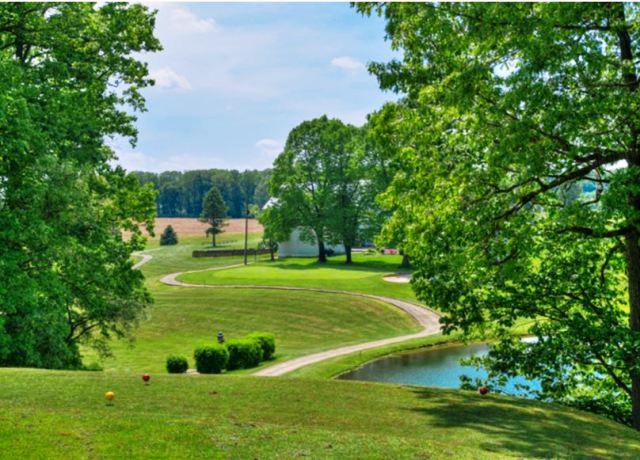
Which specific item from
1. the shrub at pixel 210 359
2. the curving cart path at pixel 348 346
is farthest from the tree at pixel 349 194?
the shrub at pixel 210 359

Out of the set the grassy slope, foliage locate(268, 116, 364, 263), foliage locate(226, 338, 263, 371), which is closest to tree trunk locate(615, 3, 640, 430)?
foliage locate(226, 338, 263, 371)

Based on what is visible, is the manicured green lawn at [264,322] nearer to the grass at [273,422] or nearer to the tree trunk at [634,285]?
the grass at [273,422]

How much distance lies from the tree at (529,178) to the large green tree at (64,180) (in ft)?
34.5

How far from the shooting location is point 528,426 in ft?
37.7

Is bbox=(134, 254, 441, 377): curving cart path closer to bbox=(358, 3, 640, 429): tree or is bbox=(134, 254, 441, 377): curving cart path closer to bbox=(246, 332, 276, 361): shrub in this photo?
bbox=(246, 332, 276, 361): shrub

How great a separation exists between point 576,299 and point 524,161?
5.34 m

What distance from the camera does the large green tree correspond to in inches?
660

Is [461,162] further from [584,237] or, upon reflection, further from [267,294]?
[267,294]

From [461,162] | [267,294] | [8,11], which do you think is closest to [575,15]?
[461,162]

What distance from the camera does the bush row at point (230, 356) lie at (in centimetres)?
2847

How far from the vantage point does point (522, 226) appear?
44.1 feet

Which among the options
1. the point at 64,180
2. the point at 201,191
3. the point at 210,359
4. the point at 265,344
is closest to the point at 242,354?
the point at 210,359

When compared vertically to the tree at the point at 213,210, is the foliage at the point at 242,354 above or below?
below

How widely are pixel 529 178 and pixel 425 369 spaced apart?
724 inches
